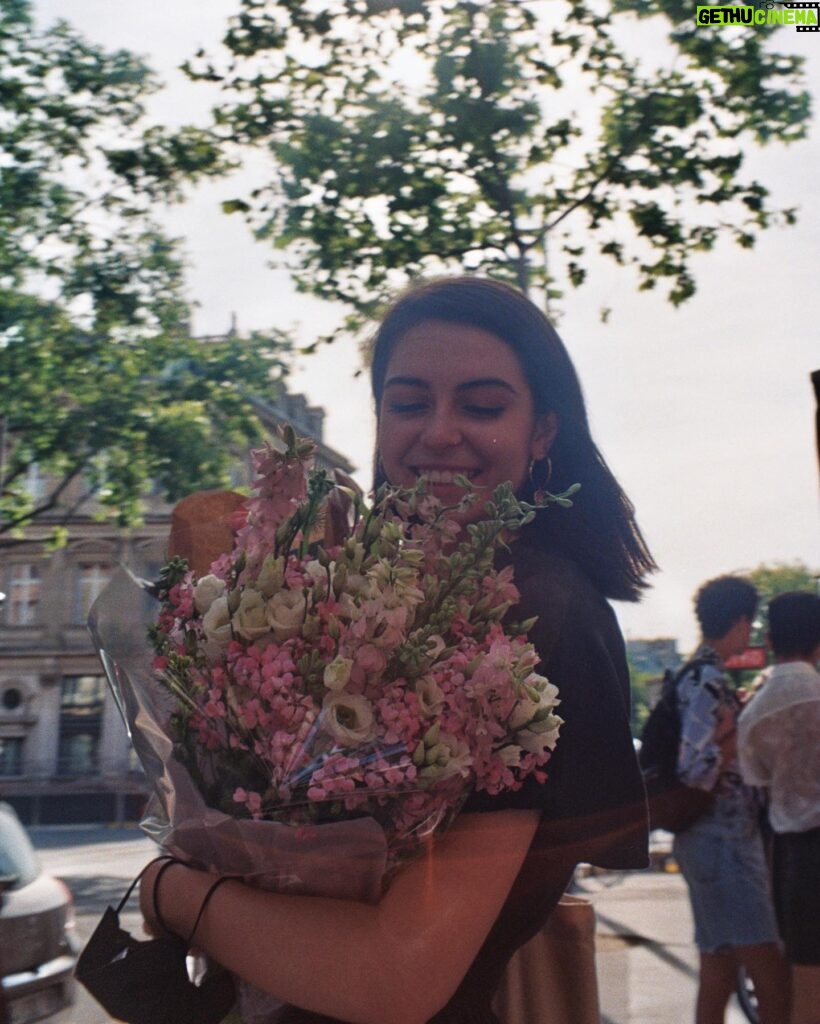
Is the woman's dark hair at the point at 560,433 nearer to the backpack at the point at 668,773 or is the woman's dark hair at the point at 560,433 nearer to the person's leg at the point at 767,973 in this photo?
the backpack at the point at 668,773

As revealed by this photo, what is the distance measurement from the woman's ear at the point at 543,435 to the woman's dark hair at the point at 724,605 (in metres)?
3.72

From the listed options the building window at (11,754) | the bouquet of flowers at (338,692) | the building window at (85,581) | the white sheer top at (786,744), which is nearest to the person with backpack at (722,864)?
the white sheer top at (786,744)

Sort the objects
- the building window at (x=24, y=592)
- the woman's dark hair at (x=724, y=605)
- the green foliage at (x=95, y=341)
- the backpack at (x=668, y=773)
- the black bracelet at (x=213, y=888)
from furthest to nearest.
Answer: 1. the building window at (x=24, y=592)
2. the green foliage at (x=95, y=341)
3. the woman's dark hair at (x=724, y=605)
4. the backpack at (x=668, y=773)
5. the black bracelet at (x=213, y=888)

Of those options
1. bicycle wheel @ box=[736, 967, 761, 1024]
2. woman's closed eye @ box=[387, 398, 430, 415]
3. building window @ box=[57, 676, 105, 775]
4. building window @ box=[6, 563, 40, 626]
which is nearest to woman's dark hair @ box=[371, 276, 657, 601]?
woman's closed eye @ box=[387, 398, 430, 415]

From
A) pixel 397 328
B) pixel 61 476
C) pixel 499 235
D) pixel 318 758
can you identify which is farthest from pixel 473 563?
pixel 61 476

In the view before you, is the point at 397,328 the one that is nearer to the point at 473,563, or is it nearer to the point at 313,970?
the point at 473,563

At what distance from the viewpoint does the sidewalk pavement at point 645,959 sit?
6.90m

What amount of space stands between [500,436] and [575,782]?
516 mm

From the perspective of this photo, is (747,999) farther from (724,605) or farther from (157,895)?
(157,895)

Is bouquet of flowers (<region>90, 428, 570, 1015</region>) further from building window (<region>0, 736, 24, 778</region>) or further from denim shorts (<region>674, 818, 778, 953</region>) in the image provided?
building window (<region>0, 736, 24, 778</region>)

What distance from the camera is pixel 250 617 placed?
138cm

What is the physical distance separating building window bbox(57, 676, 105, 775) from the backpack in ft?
130

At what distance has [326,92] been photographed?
8.54 m

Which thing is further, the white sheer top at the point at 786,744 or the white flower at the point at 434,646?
the white sheer top at the point at 786,744
